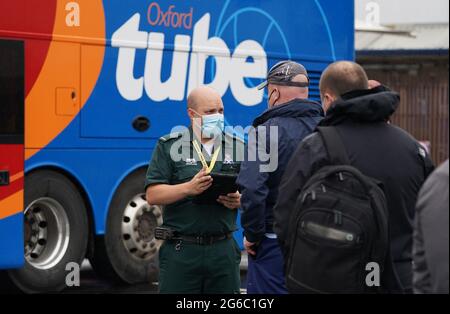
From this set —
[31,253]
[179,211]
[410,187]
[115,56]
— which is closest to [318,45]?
[115,56]

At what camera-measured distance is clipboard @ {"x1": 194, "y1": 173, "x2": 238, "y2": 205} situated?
19.1 ft

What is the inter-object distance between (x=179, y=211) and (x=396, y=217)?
178cm

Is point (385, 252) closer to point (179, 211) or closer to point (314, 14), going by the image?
point (179, 211)

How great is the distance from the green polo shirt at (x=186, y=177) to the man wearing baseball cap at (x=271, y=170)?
1.39 feet

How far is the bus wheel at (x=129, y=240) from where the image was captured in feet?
34.8

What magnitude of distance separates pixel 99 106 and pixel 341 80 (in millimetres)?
5901

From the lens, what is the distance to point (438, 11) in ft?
88.9

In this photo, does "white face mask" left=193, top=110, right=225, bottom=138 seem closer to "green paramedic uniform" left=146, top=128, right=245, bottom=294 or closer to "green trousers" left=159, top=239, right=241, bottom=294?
"green paramedic uniform" left=146, top=128, right=245, bottom=294

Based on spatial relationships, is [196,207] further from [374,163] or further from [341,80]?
[374,163]

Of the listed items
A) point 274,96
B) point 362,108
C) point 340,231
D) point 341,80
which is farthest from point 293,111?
point 340,231

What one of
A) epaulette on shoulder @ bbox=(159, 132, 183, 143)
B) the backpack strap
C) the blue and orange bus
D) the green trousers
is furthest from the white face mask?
the blue and orange bus

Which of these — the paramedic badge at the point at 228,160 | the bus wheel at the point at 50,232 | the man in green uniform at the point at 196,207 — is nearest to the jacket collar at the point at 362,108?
the man in green uniform at the point at 196,207

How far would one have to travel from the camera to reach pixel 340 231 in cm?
430
